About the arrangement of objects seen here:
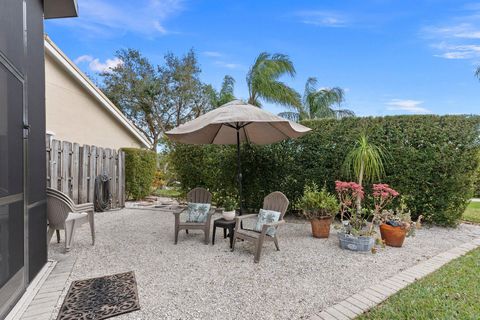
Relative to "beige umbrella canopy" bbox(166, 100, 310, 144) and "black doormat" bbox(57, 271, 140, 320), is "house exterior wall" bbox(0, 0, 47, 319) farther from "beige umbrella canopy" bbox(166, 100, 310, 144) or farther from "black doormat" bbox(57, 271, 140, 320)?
"beige umbrella canopy" bbox(166, 100, 310, 144)

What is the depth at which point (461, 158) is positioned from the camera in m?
5.62

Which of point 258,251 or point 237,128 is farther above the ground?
point 237,128

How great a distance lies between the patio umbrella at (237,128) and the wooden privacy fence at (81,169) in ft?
10.5

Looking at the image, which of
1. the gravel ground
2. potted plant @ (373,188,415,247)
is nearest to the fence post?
the gravel ground

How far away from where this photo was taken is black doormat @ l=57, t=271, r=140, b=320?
102 inches

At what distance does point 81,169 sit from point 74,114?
4.51 meters

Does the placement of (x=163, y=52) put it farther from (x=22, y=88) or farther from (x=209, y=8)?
(x=22, y=88)

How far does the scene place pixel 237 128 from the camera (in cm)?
529

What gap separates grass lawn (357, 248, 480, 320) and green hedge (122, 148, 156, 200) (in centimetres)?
861

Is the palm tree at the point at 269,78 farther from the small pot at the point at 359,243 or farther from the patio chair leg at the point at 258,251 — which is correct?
the patio chair leg at the point at 258,251

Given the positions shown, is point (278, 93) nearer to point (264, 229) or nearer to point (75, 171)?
point (75, 171)

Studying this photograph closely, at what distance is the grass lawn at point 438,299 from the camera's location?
254 cm

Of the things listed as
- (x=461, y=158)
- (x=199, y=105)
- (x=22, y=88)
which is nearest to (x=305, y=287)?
(x=22, y=88)

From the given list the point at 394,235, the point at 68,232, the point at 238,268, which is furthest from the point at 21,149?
the point at 394,235
